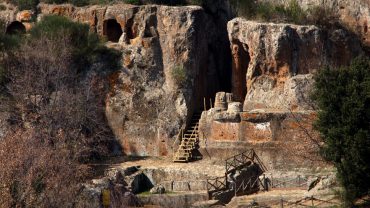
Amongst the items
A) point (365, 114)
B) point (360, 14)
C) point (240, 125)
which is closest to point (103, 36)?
point (240, 125)

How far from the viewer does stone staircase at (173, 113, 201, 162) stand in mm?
31375

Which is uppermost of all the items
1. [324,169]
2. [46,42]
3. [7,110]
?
[46,42]

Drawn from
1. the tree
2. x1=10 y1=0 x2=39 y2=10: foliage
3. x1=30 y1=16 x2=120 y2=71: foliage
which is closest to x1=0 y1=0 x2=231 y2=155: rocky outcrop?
x1=30 y1=16 x2=120 y2=71: foliage

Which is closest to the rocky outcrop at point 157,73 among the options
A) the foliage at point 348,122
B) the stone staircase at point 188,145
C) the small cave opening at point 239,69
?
the stone staircase at point 188,145

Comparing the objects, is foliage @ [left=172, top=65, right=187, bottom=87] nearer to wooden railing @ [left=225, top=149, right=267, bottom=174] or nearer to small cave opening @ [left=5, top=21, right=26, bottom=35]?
wooden railing @ [left=225, top=149, right=267, bottom=174]

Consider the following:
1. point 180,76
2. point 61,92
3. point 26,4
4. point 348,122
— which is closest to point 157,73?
point 180,76

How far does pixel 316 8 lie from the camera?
111ft

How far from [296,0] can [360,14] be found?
2.73 meters

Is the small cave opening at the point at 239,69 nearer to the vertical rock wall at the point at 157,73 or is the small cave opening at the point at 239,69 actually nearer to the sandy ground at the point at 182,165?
the vertical rock wall at the point at 157,73

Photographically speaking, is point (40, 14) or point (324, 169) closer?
point (324, 169)

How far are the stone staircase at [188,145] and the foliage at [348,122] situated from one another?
6.24 metres

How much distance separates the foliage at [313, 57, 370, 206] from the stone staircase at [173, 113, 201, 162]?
246 inches

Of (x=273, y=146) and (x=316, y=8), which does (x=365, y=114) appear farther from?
(x=316, y=8)

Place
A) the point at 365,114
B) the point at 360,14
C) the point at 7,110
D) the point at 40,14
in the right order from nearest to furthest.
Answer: the point at 365,114, the point at 7,110, the point at 360,14, the point at 40,14
